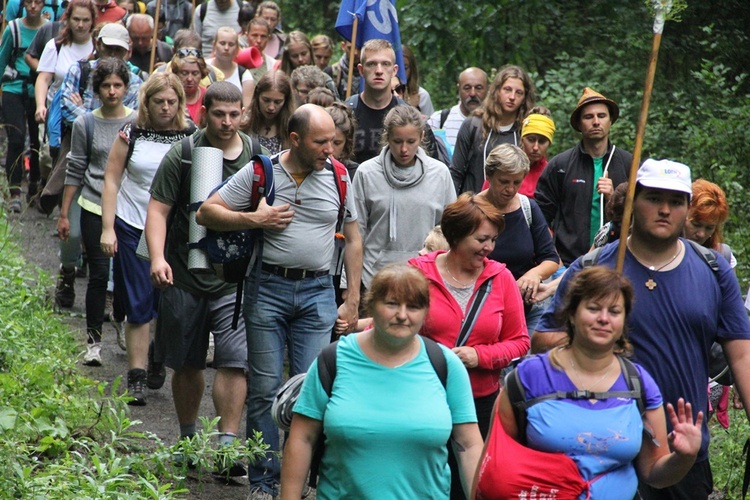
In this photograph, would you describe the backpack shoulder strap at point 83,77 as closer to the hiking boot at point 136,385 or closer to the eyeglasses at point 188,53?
the eyeglasses at point 188,53

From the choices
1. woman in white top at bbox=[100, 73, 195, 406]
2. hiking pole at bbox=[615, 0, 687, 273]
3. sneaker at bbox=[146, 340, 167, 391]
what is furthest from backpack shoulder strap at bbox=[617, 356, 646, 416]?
sneaker at bbox=[146, 340, 167, 391]

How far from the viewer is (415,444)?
15.5 ft

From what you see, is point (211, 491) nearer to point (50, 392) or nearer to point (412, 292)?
point (50, 392)

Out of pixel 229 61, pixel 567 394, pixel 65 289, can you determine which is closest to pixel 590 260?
pixel 567 394

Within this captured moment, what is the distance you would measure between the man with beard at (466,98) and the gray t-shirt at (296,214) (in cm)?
485

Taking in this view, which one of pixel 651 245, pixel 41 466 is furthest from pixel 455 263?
pixel 41 466

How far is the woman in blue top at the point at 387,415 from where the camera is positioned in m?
4.70

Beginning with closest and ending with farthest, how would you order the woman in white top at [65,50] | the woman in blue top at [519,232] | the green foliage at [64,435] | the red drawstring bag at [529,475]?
the red drawstring bag at [529,475] → the green foliage at [64,435] → the woman in blue top at [519,232] → the woman in white top at [65,50]

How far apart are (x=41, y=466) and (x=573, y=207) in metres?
4.02

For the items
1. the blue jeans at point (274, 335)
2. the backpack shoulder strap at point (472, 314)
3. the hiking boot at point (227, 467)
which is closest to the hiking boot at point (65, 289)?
the hiking boot at point (227, 467)

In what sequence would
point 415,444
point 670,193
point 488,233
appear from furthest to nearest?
point 488,233 < point 670,193 < point 415,444

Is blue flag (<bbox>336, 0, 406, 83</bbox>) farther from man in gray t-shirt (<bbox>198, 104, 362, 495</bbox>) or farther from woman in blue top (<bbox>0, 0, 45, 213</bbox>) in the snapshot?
woman in blue top (<bbox>0, 0, 45, 213</bbox>)

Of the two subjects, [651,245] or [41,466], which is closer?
[651,245]

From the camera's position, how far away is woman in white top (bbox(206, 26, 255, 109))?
496 inches
